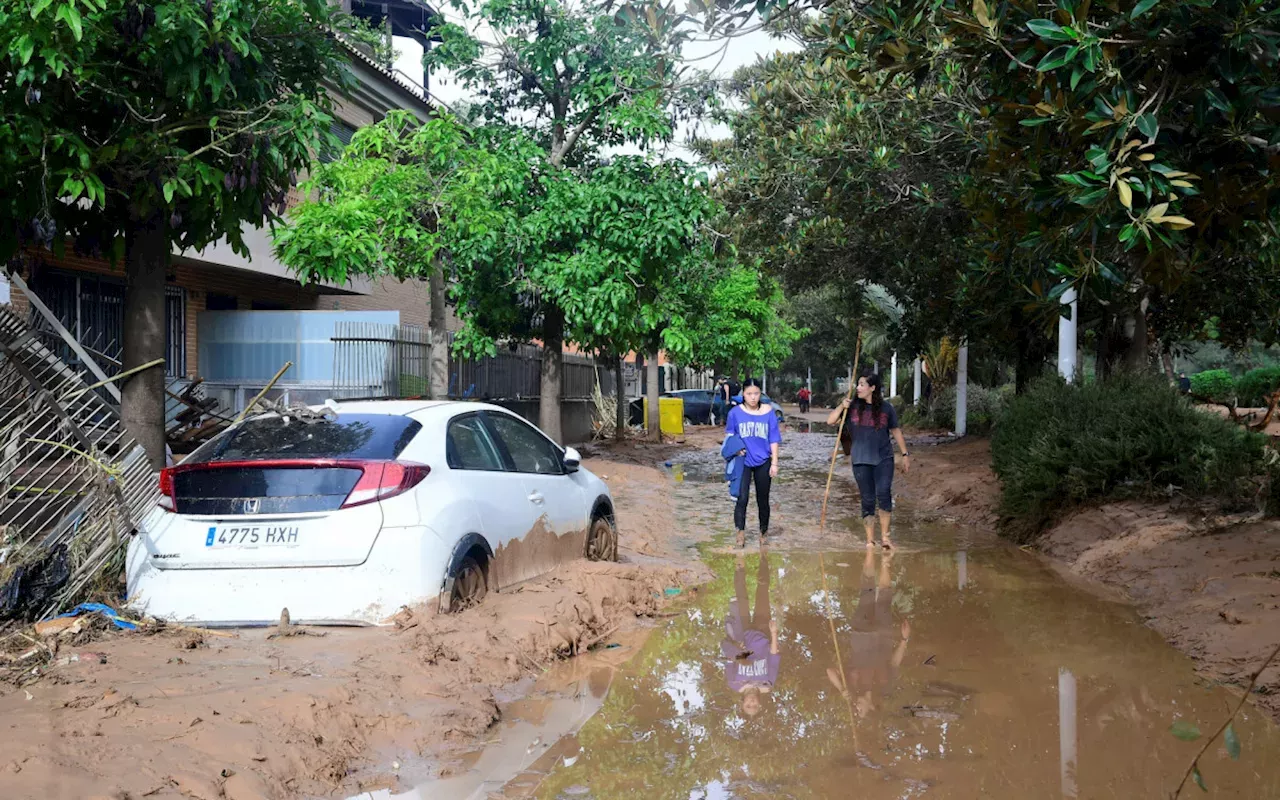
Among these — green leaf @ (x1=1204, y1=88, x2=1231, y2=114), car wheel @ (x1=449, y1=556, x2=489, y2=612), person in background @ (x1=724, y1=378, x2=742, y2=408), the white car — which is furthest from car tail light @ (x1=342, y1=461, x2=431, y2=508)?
person in background @ (x1=724, y1=378, x2=742, y2=408)

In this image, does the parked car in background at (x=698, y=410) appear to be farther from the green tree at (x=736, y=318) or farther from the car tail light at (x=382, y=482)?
the car tail light at (x=382, y=482)

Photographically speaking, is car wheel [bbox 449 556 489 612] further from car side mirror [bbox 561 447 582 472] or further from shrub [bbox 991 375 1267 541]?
shrub [bbox 991 375 1267 541]

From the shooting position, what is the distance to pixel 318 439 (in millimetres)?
6477

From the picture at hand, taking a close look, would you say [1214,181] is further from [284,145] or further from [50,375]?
[50,375]

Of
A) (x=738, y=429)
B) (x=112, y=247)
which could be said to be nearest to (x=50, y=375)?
(x=112, y=247)

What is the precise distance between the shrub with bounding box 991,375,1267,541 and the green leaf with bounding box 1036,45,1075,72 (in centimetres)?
554

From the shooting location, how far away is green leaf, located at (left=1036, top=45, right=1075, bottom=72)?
5.09 meters

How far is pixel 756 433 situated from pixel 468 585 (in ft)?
17.7

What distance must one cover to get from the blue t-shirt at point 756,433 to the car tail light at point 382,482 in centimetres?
565

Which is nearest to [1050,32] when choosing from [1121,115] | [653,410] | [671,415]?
[1121,115]

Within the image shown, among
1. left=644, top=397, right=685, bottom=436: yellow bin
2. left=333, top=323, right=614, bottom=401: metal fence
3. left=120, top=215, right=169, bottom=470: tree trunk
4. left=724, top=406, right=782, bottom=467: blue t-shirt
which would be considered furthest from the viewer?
left=644, top=397, right=685, bottom=436: yellow bin

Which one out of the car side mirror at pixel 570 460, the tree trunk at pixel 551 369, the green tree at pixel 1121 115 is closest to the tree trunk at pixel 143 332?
the car side mirror at pixel 570 460

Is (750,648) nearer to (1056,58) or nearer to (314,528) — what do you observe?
(314,528)

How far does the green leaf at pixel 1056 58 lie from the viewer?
5086 millimetres
